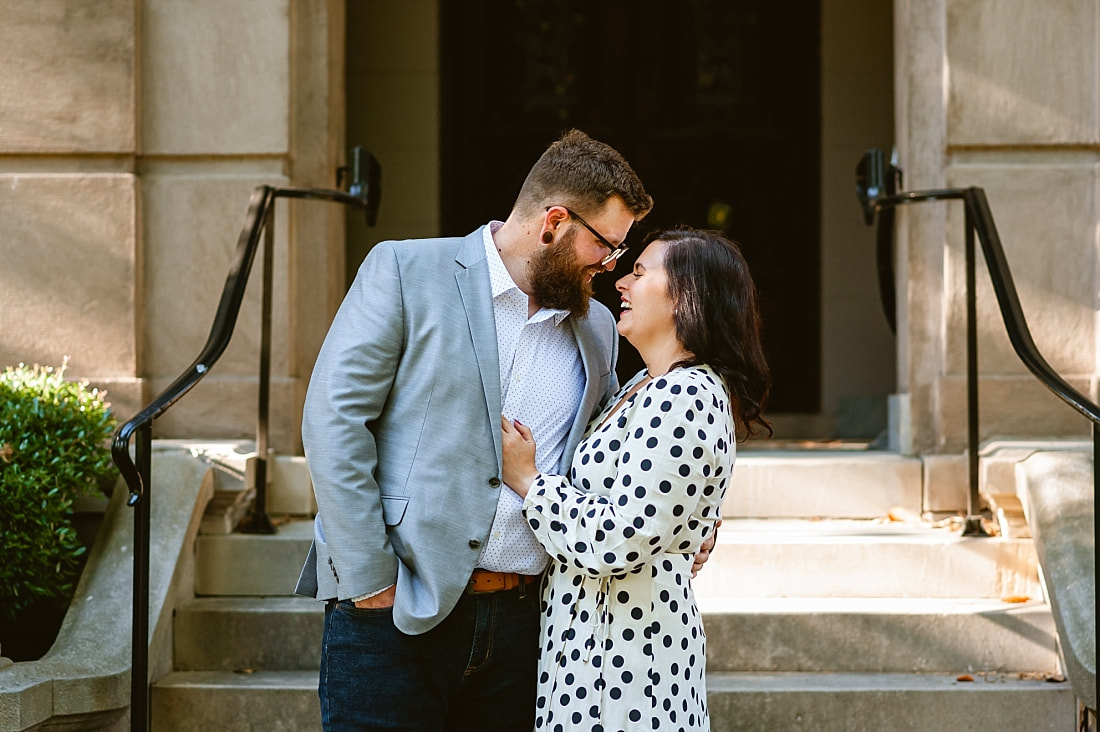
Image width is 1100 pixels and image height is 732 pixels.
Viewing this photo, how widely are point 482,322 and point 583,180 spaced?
418mm

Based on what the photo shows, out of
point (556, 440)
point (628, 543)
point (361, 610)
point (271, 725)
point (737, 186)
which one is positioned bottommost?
point (271, 725)

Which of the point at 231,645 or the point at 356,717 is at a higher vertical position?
the point at 356,717

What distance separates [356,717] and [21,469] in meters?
2.26

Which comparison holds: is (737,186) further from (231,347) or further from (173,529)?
(173,529)

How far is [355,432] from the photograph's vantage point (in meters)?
2.67

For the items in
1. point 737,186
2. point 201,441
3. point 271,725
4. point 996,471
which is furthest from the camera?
point 737,186

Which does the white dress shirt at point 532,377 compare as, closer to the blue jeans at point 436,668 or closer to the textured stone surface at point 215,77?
the blue jeans at point 436,668

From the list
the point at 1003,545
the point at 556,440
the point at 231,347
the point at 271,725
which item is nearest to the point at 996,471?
the point at 1003,545

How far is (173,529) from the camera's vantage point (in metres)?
4.64

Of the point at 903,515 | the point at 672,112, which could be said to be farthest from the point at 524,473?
the point at 672,112

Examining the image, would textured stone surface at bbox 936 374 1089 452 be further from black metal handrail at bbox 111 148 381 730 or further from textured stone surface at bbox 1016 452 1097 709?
black metal handrail at bbox 111 148 381 730

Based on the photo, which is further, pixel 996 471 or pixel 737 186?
pixel 737 186

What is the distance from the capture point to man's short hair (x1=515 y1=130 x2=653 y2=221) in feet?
9.41

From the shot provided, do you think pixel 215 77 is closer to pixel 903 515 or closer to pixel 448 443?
pixel 448 443
